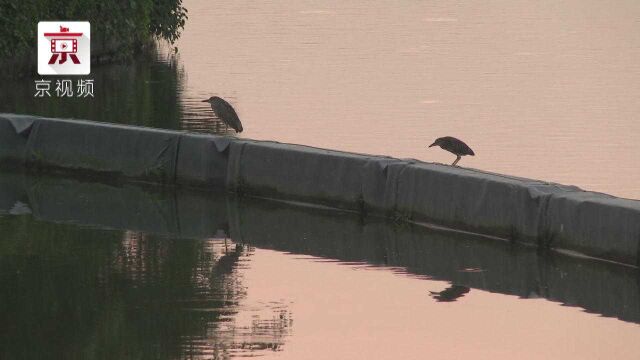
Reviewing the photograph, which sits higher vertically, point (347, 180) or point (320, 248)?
point (347, 180)

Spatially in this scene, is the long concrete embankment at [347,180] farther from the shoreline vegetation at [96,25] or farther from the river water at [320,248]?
the shoreline vegetation at [96,25]

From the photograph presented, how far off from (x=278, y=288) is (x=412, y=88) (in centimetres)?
1620

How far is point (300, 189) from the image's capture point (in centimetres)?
1805

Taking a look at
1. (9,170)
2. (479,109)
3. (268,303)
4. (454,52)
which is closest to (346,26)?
(454,52)

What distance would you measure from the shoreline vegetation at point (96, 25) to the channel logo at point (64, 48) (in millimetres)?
184

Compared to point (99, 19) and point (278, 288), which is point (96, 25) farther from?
point (278, 288)

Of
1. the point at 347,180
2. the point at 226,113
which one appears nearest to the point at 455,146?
the point at 347,180

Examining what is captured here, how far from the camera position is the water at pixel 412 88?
2288 centimetres

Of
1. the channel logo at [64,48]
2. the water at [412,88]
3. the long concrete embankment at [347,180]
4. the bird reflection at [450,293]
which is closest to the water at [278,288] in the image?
the bird reflection at [450,293]

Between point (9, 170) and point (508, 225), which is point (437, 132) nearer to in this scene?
point (9, 170)

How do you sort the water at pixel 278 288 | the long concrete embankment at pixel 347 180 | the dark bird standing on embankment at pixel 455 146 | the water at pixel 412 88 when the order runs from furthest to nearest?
the water at pixel 412 88
the dark bird standing on embankment at pixel 455 146
the long concrete embankment at pixel 347 180
the water at pixel 278 288

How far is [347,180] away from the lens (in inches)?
691

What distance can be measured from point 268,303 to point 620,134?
1162 cm

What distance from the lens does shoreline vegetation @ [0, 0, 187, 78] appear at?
1123 inches
